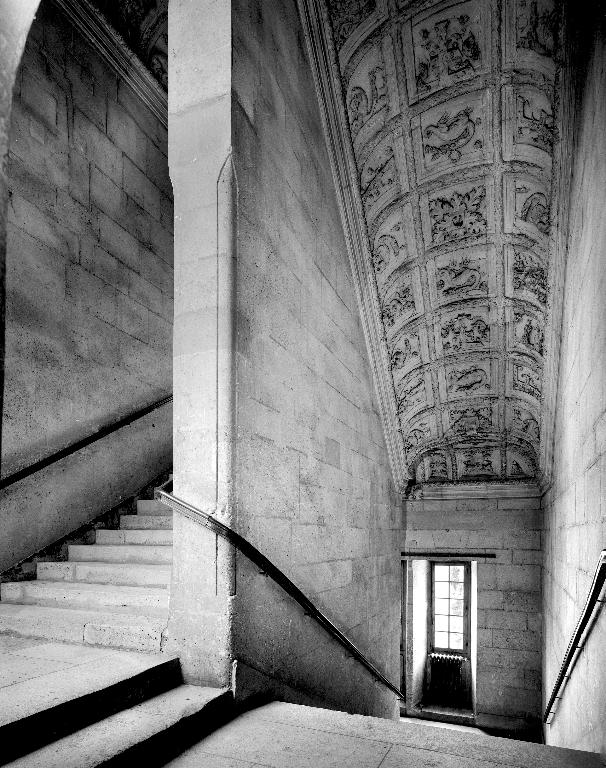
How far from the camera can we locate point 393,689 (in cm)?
587

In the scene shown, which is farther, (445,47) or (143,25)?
(143,25)

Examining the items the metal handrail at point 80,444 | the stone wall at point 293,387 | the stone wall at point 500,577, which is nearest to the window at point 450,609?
the stone wall at point 500,577

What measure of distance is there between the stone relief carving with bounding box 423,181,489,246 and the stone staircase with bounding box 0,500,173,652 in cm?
383

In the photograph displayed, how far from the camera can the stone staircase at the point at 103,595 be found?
287 centimetres

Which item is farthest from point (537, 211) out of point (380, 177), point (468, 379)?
point (468, 379)

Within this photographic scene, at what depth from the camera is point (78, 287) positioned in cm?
464

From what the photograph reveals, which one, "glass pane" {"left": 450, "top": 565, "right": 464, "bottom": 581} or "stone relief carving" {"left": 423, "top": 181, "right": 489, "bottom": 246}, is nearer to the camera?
"stone relief carving" {"left": 423, "top": 181, "right": 489, "bottom": 246}

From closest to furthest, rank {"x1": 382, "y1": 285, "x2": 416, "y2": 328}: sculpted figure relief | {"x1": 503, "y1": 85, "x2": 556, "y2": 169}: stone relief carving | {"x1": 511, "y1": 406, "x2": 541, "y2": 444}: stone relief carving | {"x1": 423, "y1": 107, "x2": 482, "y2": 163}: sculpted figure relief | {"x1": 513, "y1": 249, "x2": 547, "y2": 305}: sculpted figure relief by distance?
1. {"x1": 503, "y1": 85, "x2": 556, "y2": 169}: stone relief carving
2. {"x1": 423, "y1": 107, "x2": 482, "y2": 163}: sculpted figure relief
3. {"x1": 513, "y1": 249, "x2": 547, "y2": 305}: sculpted figure relief
4. {"x1": 382, "y1": 285, "x2": 416, "y2": 328}: sculpted figure relief
5. {"x1": 511, "y1": 406, "x2": 541, "y2": 444}: stone relief carving

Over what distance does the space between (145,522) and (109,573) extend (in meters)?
0.93

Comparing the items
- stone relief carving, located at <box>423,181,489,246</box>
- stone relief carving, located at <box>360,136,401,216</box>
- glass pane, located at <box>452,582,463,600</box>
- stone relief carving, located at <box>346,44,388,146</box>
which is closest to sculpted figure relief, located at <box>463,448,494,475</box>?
glass pane, located at <box>452,582,463,600</box>

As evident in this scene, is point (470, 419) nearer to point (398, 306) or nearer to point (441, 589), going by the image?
point (398, 306)

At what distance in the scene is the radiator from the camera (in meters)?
9.61

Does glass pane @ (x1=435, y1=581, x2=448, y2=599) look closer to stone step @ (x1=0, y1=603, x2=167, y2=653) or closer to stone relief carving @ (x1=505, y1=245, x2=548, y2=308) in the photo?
stone relief carving @ (x1=505, y1=245, x2=548, y2=308)

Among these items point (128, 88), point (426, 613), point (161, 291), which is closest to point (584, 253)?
point (161, 291)
